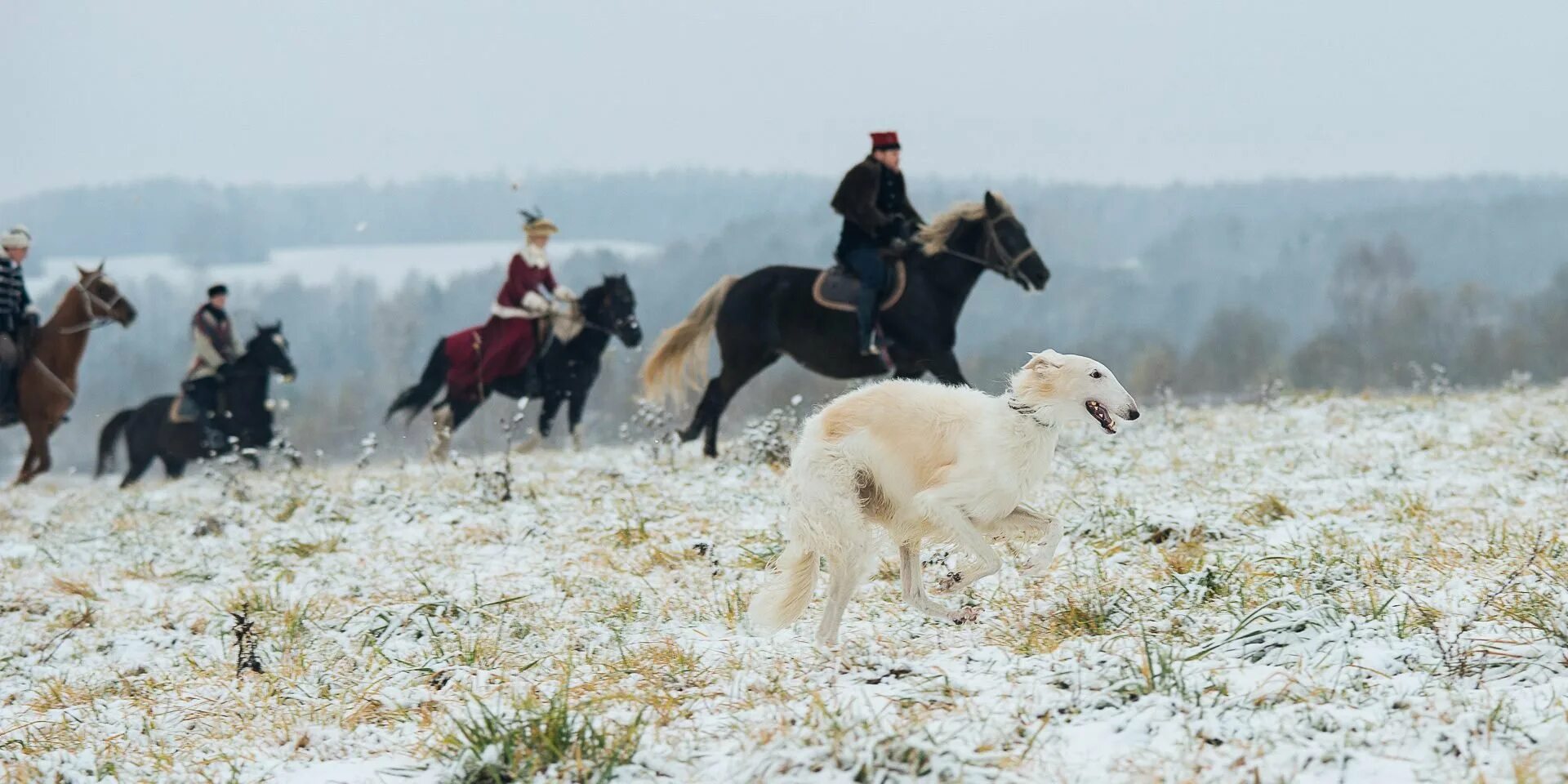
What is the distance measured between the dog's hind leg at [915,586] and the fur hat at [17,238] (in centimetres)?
1254

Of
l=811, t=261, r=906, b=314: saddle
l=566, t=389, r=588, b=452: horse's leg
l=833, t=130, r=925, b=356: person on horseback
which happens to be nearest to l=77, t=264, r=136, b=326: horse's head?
l=566, t=389, r=588, b=452: horse's leg

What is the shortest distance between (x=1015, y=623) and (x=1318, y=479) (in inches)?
164

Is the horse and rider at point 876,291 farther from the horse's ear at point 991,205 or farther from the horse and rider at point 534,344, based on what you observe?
the horse and rider at point 534,344

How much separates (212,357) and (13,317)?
215 centimetres

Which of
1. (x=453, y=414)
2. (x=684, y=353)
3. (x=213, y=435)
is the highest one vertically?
(x=684, y=353)

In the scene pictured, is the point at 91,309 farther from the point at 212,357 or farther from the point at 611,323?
the point at 611,323

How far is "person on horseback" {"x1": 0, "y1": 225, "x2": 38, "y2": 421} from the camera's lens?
14.0m

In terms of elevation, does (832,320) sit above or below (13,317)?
above

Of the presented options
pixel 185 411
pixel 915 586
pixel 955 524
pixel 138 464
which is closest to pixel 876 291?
→ pixel 915 586

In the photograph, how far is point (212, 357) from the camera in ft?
49.3

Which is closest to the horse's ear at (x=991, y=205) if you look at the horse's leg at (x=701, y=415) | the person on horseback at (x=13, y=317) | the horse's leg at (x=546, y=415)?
the horse's leg at (x=701, y=415)

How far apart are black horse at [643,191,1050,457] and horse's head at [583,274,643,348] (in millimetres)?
1673

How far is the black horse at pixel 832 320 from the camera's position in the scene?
11.2 meters

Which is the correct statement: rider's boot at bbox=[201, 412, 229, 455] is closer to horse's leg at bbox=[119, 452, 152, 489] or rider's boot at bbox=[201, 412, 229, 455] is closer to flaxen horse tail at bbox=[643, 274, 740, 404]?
horse's leg at bbox=[119, 452, 152, 489]
